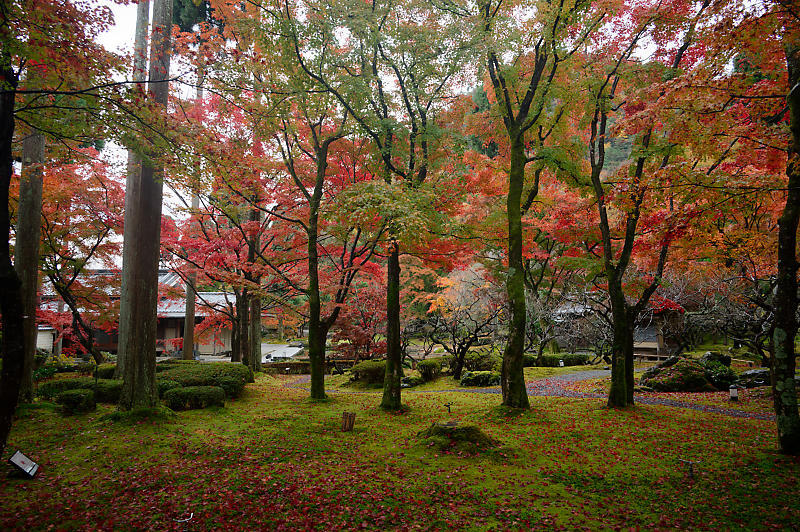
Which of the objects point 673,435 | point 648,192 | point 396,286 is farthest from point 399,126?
point 673,435

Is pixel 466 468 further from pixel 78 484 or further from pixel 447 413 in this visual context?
pixel 78 484

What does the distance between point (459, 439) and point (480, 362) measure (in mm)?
10511

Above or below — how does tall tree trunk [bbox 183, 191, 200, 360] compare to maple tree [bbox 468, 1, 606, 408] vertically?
below

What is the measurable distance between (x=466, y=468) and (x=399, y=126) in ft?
24.1

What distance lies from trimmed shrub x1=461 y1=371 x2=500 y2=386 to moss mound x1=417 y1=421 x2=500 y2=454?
7919 mm

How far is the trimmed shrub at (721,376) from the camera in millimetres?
12414

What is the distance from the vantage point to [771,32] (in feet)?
18.7

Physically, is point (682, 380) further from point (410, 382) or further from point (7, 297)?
point (7, 297)

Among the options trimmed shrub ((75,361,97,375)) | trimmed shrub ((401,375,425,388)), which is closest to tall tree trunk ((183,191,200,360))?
trimmed shrub ((75,361,97,375))

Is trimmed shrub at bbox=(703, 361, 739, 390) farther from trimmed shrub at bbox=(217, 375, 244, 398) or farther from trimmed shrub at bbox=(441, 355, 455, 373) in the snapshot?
trimmed shrub at bbox=(217, 375, 244, 398)

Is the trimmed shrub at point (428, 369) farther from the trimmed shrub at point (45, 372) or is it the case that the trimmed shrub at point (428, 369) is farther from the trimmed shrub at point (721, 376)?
the trimmed shrub at point (45, 372)

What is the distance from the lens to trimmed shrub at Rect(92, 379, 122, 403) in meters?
9.65

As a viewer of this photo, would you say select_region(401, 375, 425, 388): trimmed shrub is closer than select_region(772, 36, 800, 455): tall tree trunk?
No

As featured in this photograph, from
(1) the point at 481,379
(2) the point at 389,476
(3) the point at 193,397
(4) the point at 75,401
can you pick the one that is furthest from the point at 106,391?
(1) the point at 481,379
